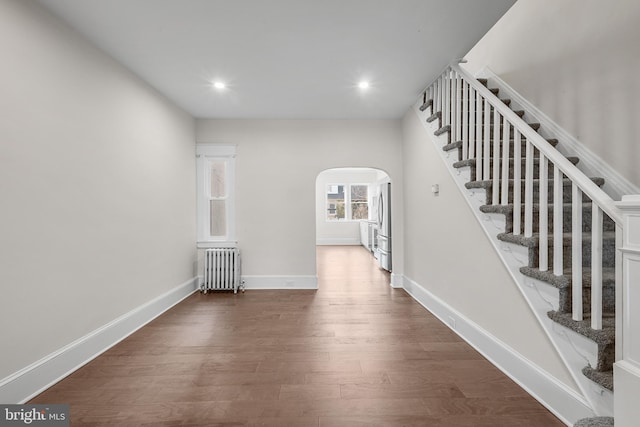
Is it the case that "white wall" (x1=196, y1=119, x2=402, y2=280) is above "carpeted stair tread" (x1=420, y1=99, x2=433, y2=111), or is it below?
below

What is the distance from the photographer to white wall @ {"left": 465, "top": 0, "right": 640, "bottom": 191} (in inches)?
86.6

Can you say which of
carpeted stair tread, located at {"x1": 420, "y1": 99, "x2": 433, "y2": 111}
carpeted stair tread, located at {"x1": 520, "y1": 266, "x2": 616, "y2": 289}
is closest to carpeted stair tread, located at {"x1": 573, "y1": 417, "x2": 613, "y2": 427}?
carpeted stair tread, located at {"x1": 520, "y1": 266, "x2": 616, "y2": 289}

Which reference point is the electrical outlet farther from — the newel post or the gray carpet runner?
the newel post

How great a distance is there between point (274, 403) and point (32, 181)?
220 centimetres

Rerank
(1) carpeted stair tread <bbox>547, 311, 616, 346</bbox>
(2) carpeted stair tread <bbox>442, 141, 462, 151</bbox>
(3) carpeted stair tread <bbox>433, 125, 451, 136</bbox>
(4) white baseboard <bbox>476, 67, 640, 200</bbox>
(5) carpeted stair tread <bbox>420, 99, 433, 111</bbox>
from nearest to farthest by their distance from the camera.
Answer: (1) carpeted stair tread <bbox>547, 311, 616, 346</bbox> → (4) white baseboard <bbox>476, 67, 640, 200</bbox> → (2) carpeted stair tread <bbox>442, 141, 462, 151</bbox> → (3) carpeted stair tread <bbox>433, 125, 451, 136</bbox> → (5) carpeted stair tread <bbox>420, 99, 433, 111</bbox>

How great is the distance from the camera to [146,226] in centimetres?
338

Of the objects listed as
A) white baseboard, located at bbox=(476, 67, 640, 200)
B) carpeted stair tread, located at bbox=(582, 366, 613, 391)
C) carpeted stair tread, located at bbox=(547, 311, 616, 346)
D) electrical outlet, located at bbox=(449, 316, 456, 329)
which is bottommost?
electrical outlet, located at bbox=(449, 316, 456, 329)

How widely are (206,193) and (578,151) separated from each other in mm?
4630

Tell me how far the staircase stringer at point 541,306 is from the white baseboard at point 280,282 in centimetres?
273

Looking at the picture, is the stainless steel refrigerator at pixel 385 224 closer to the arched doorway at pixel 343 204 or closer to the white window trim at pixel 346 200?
the arched doorway at pixel 343 204

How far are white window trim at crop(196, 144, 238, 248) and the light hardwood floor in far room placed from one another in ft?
4.55

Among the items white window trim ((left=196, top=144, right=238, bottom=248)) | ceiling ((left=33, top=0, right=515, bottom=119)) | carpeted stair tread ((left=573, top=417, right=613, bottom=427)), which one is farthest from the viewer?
white window trim ((left=196, top=144, right=238, bottom=248))

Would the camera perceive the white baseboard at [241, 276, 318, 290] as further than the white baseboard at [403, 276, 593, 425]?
Yes

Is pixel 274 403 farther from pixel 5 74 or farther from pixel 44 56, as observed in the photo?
pixel 44 56
